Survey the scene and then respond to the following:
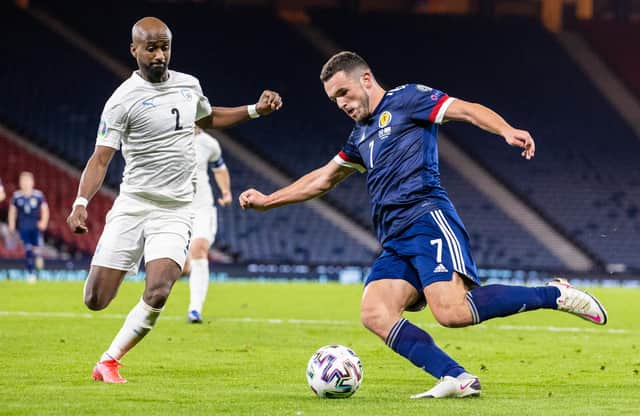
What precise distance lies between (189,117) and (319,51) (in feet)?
93.6

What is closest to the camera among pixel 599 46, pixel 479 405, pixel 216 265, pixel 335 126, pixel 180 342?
pixel 479 405

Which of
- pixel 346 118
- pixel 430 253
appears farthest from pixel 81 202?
pixel 346 118

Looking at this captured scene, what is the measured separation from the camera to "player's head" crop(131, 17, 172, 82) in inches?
330

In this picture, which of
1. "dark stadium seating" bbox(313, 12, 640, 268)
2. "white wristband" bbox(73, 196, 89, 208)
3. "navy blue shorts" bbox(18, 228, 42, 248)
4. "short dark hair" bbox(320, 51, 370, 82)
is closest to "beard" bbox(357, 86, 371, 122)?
"short dark hair" bbox(320, 51, 370, 82)

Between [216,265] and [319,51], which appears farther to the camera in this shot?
[319,51]

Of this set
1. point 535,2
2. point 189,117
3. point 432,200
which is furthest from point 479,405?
point 535,2

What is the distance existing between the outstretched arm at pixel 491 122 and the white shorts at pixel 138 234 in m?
2.26

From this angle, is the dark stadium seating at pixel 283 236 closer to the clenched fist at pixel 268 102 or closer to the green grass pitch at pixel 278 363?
the green grass pitch at pixel 278 363

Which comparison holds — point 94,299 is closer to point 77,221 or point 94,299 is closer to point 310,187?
point 77,221

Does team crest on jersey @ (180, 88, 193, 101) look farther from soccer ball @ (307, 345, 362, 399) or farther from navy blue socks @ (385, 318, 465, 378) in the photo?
navy blue socks @ (385, 318, 465, 378)

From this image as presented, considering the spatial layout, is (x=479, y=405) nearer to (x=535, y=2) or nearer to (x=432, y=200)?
(x=432, y=200)

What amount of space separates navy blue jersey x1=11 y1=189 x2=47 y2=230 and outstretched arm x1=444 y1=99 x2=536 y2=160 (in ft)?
58.3

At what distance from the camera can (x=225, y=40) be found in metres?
37.0

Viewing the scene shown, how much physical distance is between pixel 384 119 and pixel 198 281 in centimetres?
690
